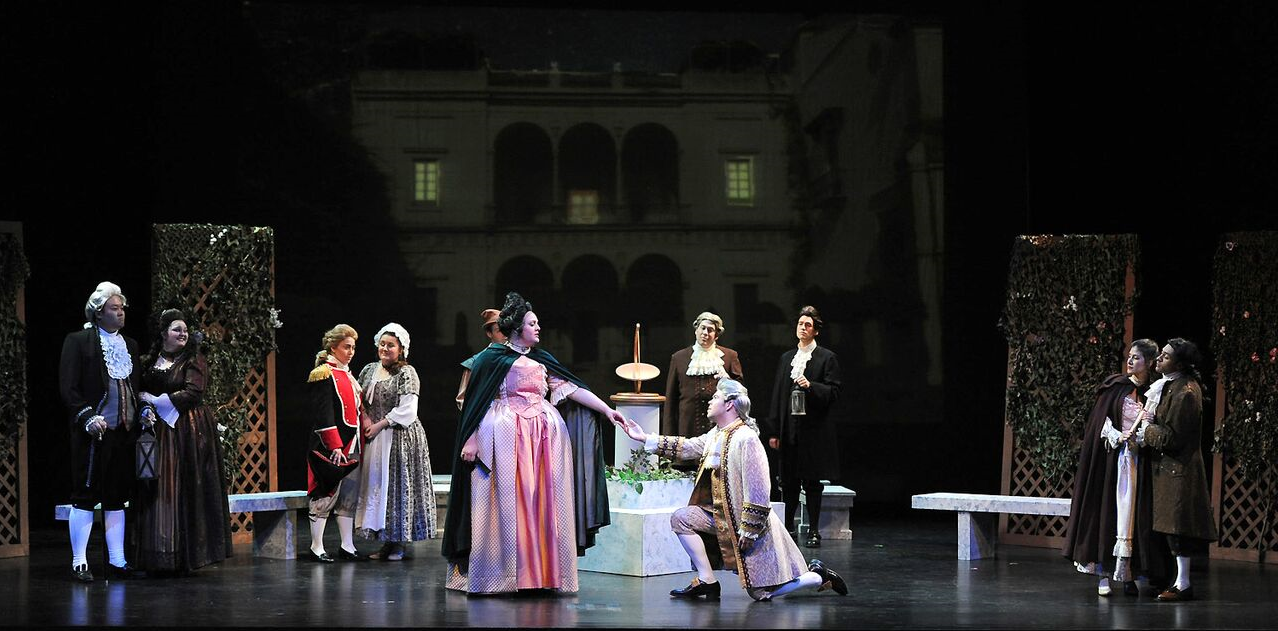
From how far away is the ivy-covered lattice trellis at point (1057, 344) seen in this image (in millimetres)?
8812

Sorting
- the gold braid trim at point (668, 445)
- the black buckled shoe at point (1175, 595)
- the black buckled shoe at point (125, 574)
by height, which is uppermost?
the gold braid trim at point (668, 445)

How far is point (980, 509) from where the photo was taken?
8.33 m

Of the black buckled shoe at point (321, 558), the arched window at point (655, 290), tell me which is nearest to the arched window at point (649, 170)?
the arched window at point (655, 290)

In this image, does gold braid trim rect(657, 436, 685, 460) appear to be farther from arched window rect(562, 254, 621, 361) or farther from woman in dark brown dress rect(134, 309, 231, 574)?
arched window rect(562, 254, 621, 361)

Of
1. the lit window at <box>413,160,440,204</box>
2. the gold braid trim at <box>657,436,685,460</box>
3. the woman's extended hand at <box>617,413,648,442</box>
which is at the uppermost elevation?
the lit window at <box>413,160,440,204</box>

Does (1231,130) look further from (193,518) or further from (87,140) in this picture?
(87,140)

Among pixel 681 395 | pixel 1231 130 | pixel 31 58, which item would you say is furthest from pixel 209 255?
pixel 1231 130

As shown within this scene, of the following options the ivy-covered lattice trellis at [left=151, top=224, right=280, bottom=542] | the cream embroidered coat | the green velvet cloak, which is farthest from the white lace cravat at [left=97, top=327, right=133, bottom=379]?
the cream embroidered coat

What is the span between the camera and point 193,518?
7352 millimetres

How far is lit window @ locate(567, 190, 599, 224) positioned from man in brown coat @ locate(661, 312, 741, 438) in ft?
5.94

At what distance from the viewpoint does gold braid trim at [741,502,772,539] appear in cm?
639

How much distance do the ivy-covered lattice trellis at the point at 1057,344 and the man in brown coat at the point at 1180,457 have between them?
1993mm

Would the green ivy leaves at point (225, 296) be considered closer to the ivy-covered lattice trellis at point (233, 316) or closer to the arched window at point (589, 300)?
the ivy-covered lattice trellis at point (233, 316)

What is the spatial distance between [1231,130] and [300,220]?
6348 mm
